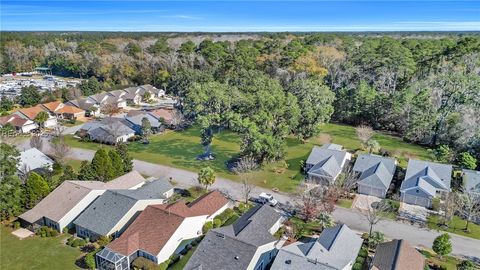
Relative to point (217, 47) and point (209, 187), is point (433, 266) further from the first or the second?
point (217, 47)

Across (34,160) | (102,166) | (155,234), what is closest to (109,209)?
(155,234)

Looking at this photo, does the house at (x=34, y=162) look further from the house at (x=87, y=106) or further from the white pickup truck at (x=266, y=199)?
the house at (x=87, y=106)

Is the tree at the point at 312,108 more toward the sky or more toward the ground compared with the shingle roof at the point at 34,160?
more toward the sky

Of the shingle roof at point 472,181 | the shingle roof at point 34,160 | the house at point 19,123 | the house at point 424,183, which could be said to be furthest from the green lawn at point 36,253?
the shingle roof at point 472,181

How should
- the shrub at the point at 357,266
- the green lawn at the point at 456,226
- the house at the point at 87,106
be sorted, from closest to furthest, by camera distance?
1. the shrub at the point at 357,266
2. the green lawn at the point at 456,226
3. the house at the point at 87,106

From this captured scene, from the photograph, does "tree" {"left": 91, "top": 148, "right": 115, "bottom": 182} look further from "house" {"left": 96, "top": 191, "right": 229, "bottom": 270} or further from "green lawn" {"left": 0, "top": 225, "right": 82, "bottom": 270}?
"house" {"left": 96, "top": 191, "right": 229, "bottom": 270}

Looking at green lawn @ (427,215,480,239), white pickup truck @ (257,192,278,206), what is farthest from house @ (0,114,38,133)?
green lawn @ (427,215,480,239)
